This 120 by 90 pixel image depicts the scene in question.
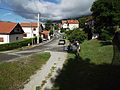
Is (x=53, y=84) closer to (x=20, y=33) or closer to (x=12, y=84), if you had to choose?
(x=12, y=84)

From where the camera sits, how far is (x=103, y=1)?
42.9 m

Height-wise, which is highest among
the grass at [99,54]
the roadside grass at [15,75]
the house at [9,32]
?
the house at [9,32]

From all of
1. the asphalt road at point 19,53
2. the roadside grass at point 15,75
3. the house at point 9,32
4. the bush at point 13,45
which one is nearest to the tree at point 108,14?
the asphalt road at point 19,53

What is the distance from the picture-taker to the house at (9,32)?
168 feet

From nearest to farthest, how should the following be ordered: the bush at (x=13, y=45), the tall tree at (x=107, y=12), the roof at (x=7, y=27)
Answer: the tall tree at (x=107, y=12)
the bush at (x=13, y=45)
the roof at (x=7, y=27)

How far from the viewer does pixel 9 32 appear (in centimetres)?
5125

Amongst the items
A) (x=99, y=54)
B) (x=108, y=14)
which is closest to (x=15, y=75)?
(x=99, y=54)

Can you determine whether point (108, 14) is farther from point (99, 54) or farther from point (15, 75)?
point (15, 75)

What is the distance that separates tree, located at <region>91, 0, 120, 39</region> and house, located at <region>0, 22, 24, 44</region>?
17583 millimetres

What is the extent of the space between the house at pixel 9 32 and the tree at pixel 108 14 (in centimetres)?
1758

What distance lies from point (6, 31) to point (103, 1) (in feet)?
68.1

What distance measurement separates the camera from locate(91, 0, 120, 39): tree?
3859 centimetres

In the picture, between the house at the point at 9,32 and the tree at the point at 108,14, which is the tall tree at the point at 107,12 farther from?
the house at the point at 9,32

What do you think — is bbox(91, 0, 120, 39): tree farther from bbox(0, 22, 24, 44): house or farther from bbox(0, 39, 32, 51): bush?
bbox(0, 22, 24, 44): house
